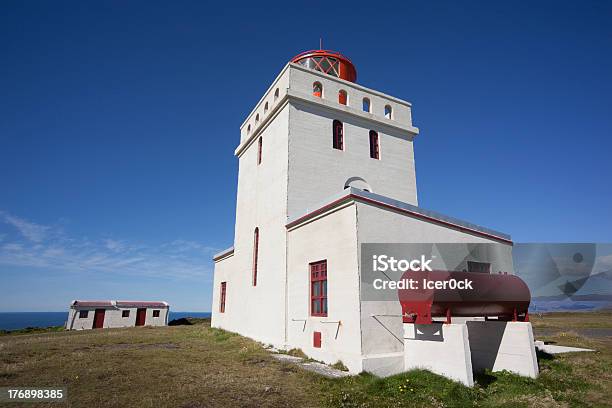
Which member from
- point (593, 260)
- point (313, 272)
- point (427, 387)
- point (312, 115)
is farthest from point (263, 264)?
point (593, 260)

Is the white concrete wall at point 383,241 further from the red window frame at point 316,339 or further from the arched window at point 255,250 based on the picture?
the arched window at point 255,250

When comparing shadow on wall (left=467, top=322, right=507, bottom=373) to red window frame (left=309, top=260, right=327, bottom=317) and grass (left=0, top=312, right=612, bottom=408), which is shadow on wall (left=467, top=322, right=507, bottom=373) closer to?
grass (left=0, top=312, right=612, bottom=408)

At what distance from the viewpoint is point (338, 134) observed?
16328mm

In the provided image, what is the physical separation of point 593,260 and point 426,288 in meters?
10.0

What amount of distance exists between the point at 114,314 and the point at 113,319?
499mm

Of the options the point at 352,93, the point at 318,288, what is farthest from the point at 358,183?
the point at 318,288

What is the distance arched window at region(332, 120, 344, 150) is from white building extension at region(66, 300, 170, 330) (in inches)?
1216

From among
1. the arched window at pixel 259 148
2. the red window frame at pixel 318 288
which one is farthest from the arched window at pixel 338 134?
the red window frame at pixel 318 288

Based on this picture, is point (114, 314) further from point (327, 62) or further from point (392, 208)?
point (392, 208)

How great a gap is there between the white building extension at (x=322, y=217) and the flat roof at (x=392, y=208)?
4 cm

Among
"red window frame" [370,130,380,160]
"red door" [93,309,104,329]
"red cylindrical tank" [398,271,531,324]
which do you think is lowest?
"red door" [93,309,104,329]

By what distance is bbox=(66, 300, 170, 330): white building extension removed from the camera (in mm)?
33719

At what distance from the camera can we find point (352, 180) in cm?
1608

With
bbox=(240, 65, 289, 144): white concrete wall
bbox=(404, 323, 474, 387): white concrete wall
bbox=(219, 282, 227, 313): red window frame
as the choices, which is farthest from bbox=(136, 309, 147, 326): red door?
bbox=(404, 323, 474, 387): white concrete wall
